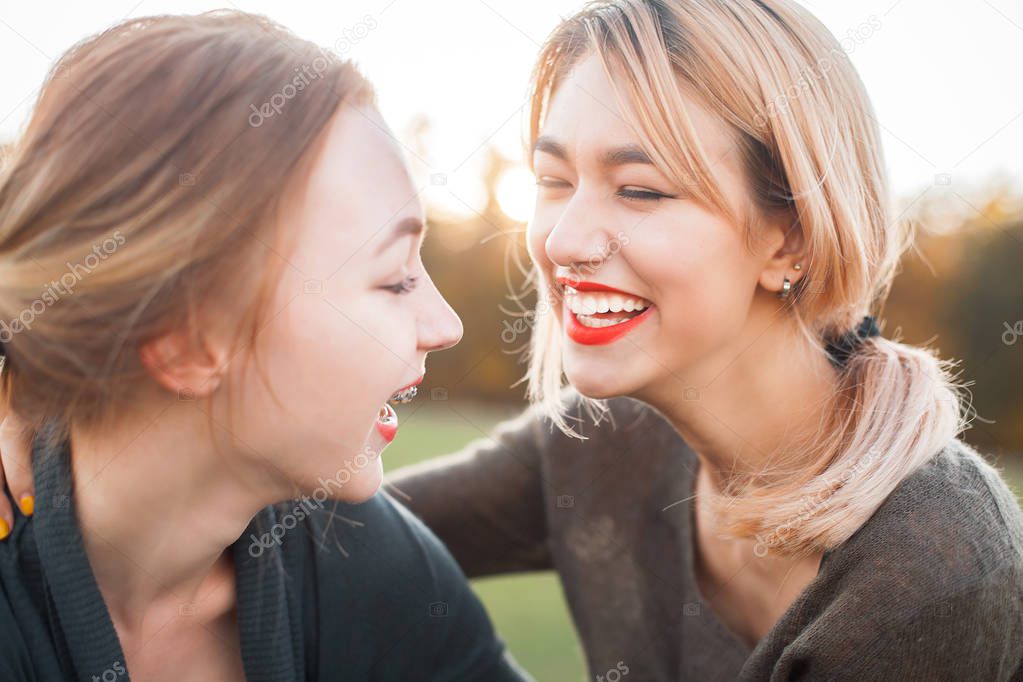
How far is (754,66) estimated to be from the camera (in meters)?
2.22

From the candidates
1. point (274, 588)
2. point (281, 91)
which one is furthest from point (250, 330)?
point (274, 588)

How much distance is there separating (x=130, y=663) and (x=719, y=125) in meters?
1.88

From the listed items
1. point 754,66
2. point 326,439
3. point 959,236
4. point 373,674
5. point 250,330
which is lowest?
point 959,236

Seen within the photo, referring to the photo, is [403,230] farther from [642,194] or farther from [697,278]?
[697,278]

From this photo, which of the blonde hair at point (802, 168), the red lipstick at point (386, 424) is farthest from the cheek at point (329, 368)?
the blonde hair at point (802, 168)

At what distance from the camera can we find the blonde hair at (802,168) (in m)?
2.22

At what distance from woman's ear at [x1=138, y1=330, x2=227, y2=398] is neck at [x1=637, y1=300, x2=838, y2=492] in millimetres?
1213

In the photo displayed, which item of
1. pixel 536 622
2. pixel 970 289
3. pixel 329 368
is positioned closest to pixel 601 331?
pixel 329 368

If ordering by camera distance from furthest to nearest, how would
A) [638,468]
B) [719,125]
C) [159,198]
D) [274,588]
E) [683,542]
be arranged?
[638,468] < [683,542] < [719,125] < [274,588] < [159,198]

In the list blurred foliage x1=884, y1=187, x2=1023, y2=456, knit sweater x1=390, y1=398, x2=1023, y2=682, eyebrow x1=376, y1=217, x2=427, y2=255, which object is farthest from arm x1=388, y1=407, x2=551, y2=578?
blurred foliage x1=884, y1=187, x2=1023, y2=456

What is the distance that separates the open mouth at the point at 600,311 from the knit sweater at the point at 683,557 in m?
0.72

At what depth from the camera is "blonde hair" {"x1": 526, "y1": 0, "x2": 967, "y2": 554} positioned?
2221mm

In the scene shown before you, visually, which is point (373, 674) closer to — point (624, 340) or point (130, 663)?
point (130, 663)

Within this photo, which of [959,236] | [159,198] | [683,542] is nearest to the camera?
[159,198]
